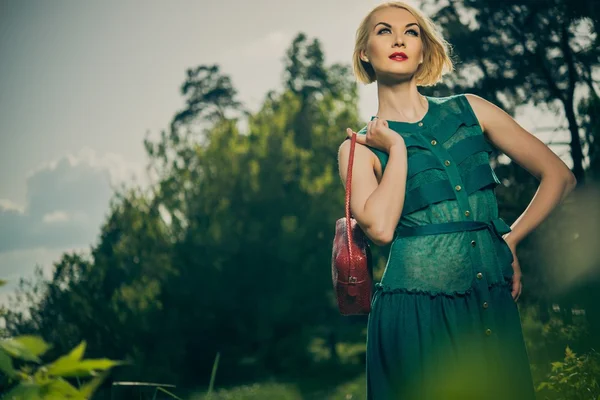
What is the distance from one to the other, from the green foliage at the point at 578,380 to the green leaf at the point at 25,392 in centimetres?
428

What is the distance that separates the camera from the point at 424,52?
284cm

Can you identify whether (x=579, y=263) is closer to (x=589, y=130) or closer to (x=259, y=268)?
(x=589, y=130)

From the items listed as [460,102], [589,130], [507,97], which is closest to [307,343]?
[507,97]

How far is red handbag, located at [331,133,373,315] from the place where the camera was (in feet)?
8.47

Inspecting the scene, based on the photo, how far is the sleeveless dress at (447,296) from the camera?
245 cm

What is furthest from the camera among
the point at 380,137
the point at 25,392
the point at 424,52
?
the point at 424,52

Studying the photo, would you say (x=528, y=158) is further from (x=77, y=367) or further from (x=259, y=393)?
(x=259, y=393)

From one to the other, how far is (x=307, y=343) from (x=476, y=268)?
1923 centimetres

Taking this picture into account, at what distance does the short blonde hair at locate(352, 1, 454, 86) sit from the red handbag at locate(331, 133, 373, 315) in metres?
0.41

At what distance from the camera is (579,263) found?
9797mm

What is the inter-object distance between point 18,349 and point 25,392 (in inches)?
3.2

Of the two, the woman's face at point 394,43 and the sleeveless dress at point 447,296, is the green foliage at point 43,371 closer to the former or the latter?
the sleeveless dress at point 447,296

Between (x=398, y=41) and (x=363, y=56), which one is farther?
(x=363, y=56)

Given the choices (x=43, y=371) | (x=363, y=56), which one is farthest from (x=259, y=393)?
(x=43, y=371)
